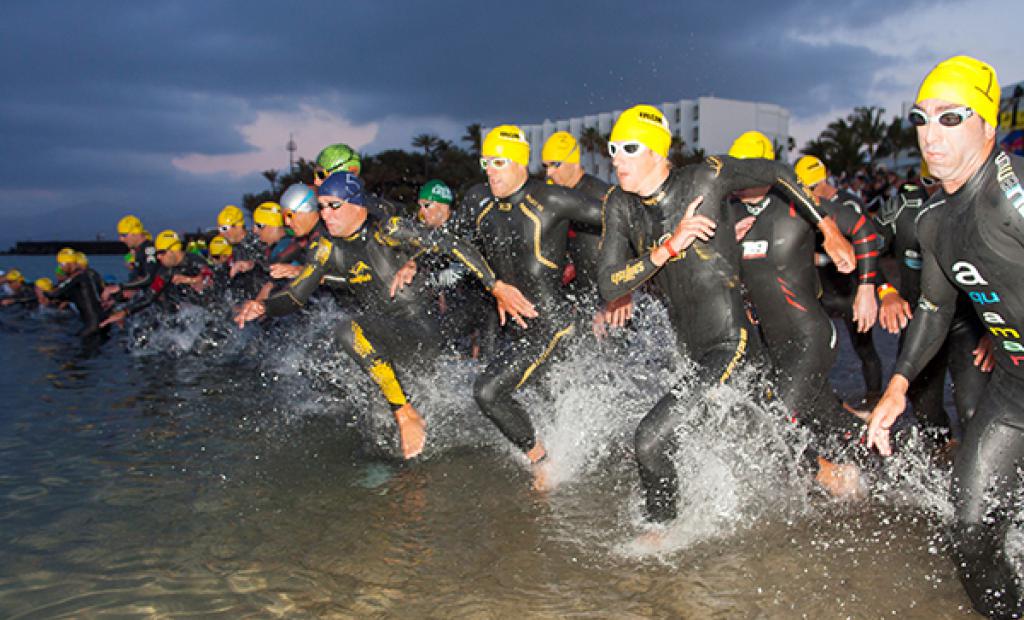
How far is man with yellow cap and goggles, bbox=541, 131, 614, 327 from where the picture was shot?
527cm

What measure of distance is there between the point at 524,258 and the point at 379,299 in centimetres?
139

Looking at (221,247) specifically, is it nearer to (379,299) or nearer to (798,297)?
(379,299)

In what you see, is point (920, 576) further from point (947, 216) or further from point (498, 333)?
point (498, 333)

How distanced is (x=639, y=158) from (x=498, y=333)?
4348 millimetres

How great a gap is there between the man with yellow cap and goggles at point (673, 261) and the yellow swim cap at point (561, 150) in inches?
137

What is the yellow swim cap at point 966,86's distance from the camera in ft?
10.1

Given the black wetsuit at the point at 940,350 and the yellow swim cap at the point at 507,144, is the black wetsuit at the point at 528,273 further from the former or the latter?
the black wetsuit at the point at 940,350

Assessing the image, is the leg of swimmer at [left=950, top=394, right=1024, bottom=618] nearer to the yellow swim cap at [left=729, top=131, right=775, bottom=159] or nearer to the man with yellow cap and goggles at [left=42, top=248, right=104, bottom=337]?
the yellow swim cap at [left=729, top=131, right=775, bottom=159]

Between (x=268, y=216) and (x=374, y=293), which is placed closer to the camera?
→ (x=374, y=293)

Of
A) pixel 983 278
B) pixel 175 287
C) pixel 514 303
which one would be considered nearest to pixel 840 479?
pixel 983 278

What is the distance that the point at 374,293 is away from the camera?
20.5 feet

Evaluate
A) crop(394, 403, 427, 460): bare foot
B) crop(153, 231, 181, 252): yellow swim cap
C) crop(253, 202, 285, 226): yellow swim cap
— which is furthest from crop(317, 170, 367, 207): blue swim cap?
crop(153, 231, 181, 252): yellow swim cap

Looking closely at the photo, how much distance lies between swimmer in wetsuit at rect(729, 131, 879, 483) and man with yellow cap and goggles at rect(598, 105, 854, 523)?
66 cm

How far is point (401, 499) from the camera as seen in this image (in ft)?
16.8
